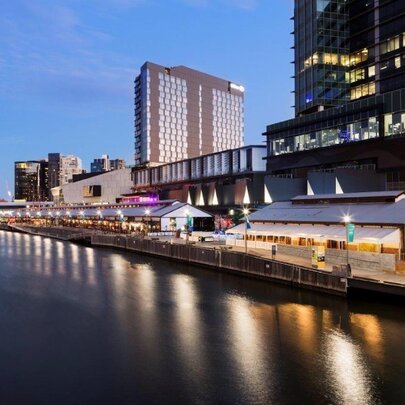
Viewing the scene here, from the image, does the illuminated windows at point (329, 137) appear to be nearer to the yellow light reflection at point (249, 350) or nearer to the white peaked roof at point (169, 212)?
the white peaked roof at point (169, 212)

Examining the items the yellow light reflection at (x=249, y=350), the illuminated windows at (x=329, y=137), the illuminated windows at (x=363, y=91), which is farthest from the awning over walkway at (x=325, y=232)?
the illuminated windows at (x=363, y=91)

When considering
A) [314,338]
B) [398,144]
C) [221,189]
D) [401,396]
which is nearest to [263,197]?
[221,189]

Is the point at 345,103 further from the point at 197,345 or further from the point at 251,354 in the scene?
the point at 251,354

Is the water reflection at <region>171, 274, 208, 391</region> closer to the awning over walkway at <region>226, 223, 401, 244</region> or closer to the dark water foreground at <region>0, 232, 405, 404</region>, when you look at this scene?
the dark water foreground at <region>0, 232, 405, 404</region>

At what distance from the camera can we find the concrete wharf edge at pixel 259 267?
40.8 m

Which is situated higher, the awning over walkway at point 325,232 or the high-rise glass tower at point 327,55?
the high-rise glass tower at point 327,55

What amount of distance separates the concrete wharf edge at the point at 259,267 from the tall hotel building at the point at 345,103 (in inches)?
1332

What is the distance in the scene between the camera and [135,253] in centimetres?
8931

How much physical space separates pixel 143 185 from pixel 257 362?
508ft

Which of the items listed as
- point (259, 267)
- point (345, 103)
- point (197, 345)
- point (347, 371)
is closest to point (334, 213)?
point (259, 267)

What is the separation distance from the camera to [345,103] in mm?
116875

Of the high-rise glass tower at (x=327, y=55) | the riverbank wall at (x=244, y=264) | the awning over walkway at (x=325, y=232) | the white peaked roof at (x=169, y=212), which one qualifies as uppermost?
the high-rise glass tower at (x=327, y=55)

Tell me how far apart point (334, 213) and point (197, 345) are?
34231 millimetres

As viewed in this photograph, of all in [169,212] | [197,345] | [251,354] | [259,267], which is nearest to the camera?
[251,354]
